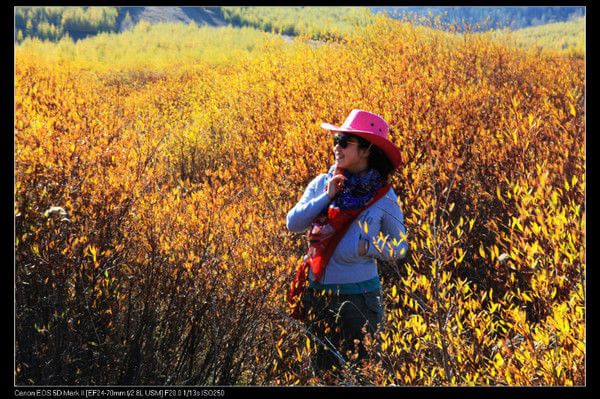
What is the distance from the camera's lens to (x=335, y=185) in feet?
8.42

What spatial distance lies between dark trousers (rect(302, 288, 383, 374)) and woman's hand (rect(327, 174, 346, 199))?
481mm

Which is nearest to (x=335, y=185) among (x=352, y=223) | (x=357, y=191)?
(x=357, y=191)

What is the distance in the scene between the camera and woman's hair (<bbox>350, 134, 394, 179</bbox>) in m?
2.69

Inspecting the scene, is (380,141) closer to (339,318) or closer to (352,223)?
(352,223)


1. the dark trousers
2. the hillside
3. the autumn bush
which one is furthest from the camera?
the hillside

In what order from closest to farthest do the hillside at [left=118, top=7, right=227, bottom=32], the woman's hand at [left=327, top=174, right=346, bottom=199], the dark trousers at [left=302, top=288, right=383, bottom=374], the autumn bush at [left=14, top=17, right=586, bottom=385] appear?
1. the autumn bush at [left=14, top=17, right=586, bottom=385]
2. the woman's hand at [left=327, top=174, right=346, bottom=199]
3. the dark trousers at [left=302, top=288, right=383, bottom=374]
4. the hillside at [left=118, top=7, right=227, bottom=32]

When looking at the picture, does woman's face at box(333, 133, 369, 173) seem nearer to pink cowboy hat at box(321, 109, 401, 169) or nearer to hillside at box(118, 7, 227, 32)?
pink cowboy hat at box(321, 109, 401, 169)

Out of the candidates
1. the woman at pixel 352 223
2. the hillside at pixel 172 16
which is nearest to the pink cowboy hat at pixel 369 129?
the woman at pixel 352 223

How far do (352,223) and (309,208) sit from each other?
0.73ft

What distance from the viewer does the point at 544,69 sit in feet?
22.4


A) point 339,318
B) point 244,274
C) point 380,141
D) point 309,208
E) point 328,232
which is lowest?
point 339,318

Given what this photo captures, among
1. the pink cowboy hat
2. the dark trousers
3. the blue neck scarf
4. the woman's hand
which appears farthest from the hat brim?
the dark trousers
